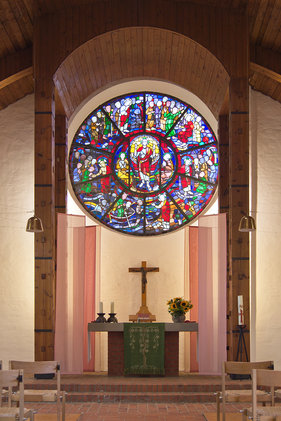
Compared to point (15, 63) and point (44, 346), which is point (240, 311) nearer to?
point (44, 346)

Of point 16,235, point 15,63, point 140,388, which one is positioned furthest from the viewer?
point 16,235

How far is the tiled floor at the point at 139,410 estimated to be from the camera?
25.2 feet

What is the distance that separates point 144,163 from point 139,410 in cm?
627

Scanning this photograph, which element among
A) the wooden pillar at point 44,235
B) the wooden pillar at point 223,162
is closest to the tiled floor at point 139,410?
the wooden pillar at point 44,235

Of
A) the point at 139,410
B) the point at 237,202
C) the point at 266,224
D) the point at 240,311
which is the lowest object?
the point at 139,410

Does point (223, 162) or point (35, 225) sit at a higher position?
point (223, 162)

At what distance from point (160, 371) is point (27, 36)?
573cm

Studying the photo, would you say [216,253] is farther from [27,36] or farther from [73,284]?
[27,36]

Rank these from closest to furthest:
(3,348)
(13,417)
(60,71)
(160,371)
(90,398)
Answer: (13,417), (90,398), (160,371), (60,71), (3,348)

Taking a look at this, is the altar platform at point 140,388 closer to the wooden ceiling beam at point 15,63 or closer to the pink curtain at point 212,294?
the pink curtain at point 212,294

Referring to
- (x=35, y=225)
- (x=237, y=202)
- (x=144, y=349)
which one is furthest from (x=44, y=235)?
(x=237, y=202)

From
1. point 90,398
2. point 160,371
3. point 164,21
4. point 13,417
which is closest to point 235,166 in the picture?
point 164,21

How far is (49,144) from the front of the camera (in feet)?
33.4

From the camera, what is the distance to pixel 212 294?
34.5ft
